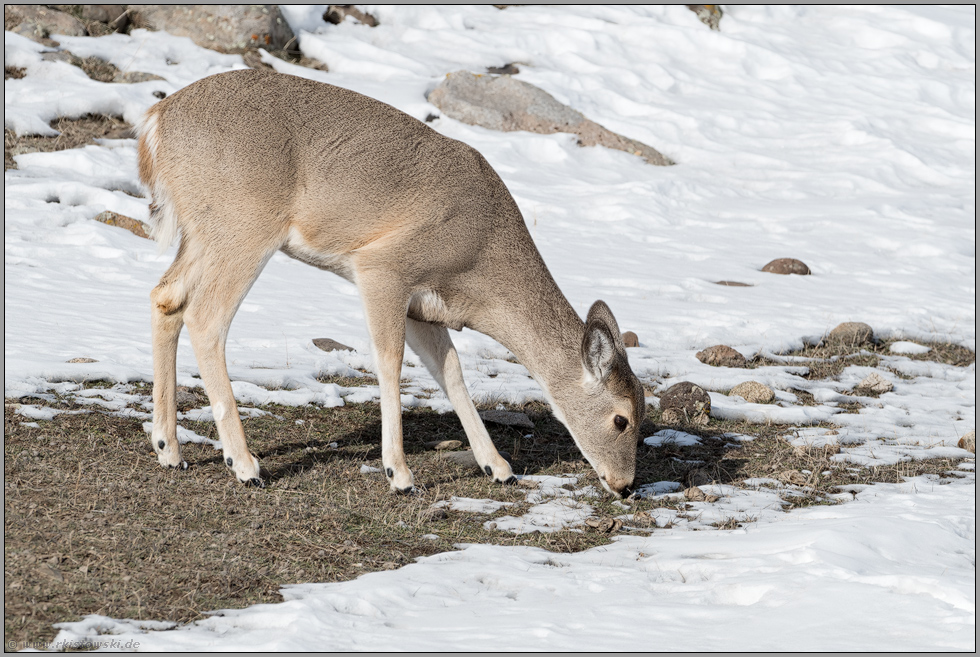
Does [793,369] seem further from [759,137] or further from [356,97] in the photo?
[759,137]

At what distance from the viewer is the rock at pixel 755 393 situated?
8914mm

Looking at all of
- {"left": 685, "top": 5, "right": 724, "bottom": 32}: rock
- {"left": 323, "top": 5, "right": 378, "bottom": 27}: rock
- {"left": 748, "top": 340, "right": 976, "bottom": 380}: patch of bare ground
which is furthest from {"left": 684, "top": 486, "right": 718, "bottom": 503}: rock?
{"left": 685, "top": 5, "right": 724, "bottom": 32}: rock

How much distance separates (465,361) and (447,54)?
1082cm

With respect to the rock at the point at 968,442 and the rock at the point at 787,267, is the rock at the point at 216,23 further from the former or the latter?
the rock at the point at 968,442

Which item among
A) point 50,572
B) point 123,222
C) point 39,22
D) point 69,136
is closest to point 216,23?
point 39,22

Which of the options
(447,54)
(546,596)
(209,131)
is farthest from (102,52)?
(546,596)

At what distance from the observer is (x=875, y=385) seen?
9430 millimetres

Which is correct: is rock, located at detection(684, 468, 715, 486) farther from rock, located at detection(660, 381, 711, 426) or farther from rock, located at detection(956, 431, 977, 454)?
rock, located at detection(956, 431, 977, 454)

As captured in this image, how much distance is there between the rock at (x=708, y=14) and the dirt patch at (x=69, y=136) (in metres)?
13.2

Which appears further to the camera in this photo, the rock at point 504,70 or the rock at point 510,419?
the rock at point 504,70

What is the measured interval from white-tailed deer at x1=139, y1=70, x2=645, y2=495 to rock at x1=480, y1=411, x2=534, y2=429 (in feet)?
3.82

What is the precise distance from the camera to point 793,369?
32.2 ft

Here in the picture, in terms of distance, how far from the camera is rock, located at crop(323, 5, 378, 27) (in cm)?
1903

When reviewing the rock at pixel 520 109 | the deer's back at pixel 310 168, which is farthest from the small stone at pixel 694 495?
the rock at pixel 520 109
